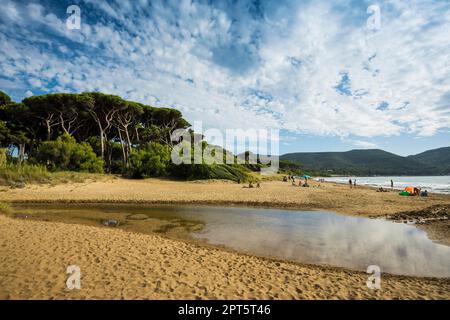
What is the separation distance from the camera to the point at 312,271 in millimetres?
6102

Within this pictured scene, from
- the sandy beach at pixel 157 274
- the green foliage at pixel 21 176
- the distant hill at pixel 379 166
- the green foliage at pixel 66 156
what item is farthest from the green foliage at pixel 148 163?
the distant hill at pixel 379 166

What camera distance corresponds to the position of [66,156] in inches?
1057

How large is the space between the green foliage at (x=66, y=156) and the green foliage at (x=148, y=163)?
4.16 metres

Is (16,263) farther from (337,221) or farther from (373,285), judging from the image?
(337,221)

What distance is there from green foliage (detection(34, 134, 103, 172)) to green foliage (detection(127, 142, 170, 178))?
416cm

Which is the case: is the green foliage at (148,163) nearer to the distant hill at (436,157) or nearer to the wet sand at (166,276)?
the wet sand at (166,276)

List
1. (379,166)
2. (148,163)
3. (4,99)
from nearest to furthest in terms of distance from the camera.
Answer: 1. (4,99)
2. (148,163)
3. (379,166)

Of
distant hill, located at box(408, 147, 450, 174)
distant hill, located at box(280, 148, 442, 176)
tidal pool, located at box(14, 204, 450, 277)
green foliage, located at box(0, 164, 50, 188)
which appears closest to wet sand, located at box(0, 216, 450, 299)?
tidal pool, located at box(14, 204, 450, 277)

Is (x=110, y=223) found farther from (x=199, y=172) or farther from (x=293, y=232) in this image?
(x=199, y=172)

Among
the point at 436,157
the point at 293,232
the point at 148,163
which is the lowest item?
Answer: the point at 293,232

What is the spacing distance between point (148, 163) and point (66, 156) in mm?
9459

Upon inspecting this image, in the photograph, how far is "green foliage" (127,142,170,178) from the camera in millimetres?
31797

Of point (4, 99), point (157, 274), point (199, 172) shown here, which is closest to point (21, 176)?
point (4, 99)
